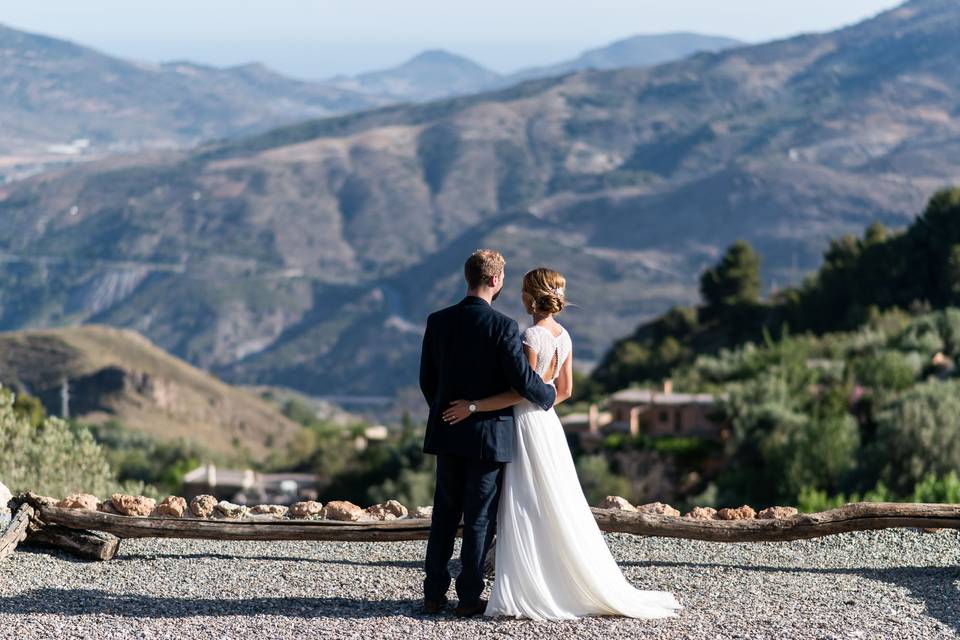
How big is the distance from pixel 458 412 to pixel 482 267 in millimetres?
640

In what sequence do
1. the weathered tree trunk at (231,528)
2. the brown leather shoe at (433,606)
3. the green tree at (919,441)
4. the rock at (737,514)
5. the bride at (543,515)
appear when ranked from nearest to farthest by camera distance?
the bride at (543,515) → the brown leather shoe at (433,606) → the weathered tree trunk at (231,528) → the rock at (737,514) → the green tree at (919,441)

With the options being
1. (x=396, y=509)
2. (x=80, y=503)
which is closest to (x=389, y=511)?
(x=396, y=509)

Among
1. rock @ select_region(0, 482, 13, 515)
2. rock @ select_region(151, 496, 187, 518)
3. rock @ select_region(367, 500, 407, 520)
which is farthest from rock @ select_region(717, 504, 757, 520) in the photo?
rock @ select_region(0, 482, 13, 515)

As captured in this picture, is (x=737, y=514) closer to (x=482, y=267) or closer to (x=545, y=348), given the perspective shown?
(x=545, y=348)

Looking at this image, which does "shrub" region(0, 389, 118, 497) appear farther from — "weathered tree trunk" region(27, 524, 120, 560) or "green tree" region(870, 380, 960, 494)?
"green tree" region(870, 380, 960, 494)

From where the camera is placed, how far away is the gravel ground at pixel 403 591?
6.00 meters

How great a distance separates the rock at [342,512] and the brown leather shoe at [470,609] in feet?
6.33

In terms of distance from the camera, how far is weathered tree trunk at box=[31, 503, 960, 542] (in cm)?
756

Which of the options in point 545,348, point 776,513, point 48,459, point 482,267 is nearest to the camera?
point 482,267

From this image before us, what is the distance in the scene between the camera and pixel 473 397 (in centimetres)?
597

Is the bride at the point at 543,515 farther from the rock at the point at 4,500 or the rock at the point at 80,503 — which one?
the rock at the point at 4,500

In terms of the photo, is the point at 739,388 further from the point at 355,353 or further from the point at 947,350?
the point at 355,353

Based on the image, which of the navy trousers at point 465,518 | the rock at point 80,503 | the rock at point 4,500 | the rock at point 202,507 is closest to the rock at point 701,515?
the navy trousers at point 465,518

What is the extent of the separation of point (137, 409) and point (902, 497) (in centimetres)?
6579
